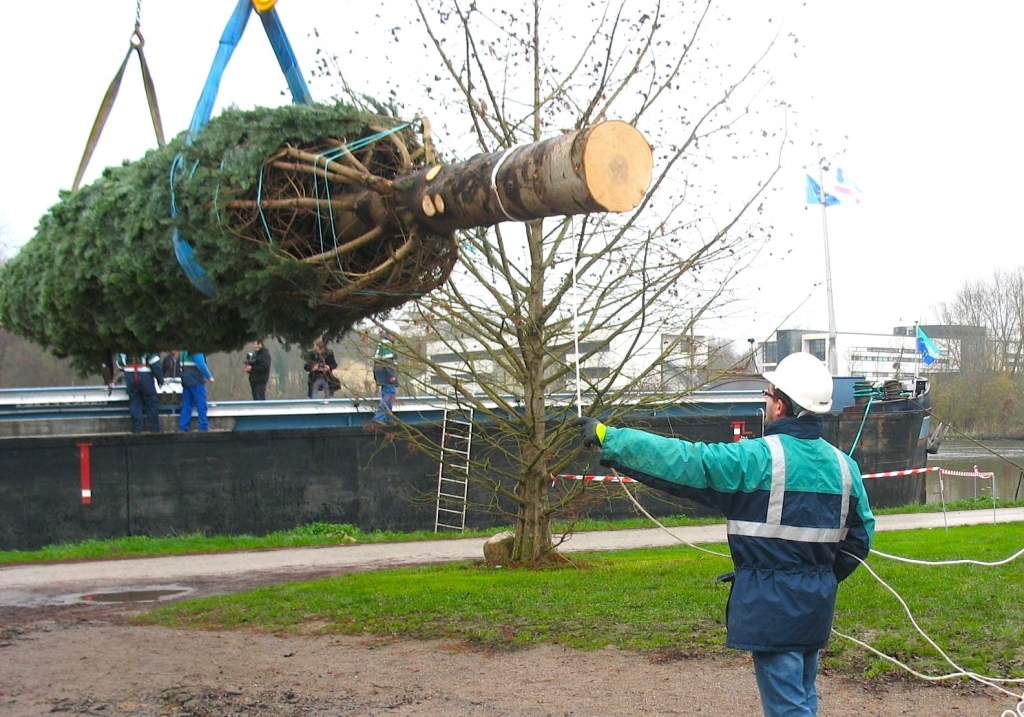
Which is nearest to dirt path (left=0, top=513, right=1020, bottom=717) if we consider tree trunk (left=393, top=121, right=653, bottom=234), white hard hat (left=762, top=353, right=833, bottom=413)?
white hard hat (left=762, top=353, right=833, bottom=413)

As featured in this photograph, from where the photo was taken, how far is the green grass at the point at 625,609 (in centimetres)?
732

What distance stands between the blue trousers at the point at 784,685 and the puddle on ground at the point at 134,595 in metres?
8.55

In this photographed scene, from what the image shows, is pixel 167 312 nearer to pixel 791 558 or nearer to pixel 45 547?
pixel 791 558

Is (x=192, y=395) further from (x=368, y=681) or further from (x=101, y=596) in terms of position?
(x=368, y=681)

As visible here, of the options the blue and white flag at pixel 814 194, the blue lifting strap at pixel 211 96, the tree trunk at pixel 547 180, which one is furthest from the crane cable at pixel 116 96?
the blue and white flag at pixel 814 194

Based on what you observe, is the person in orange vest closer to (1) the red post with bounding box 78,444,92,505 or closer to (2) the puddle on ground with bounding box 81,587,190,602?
(1) the red post with bounding box 78,444,92,505

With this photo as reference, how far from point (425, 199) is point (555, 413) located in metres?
7.34

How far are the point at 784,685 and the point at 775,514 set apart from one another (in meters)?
0.67

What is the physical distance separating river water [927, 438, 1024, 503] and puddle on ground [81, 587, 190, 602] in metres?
20.6

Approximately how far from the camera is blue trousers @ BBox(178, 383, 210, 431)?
17547mm

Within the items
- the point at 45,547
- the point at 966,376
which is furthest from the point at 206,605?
the point at 966,376

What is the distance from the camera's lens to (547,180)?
501 cm

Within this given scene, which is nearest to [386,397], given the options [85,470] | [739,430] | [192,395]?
[192,395]

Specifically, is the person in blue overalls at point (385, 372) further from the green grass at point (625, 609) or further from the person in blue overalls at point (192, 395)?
the person in blue overalls at point (192, 395)
